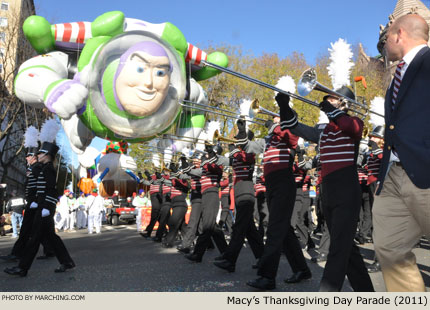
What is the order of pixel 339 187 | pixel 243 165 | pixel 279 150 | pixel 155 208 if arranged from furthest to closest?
pixel 155 208, pixel 243 165, pixel 279 150, pixel 339 187

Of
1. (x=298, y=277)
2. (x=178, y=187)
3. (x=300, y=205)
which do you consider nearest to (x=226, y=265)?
(x=298, y=277)

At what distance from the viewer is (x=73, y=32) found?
8938mm

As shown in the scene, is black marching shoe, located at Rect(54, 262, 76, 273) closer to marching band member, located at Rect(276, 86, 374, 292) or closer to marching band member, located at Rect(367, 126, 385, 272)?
marching band member, located at Rect(276, 86, 374, 292)

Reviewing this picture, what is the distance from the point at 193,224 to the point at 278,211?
4256 mm

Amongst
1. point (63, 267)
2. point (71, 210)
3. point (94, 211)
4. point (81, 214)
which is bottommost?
point (81, 214)

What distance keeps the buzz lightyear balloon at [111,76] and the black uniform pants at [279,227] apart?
1.54 meters

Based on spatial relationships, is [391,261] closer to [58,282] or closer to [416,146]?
[416,146]

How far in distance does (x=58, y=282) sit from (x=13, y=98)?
68.7 feet

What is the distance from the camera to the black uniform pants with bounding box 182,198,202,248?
8.98m

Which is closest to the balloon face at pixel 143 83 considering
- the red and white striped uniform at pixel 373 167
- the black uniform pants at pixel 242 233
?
the black uniform pants at pixel 242 233

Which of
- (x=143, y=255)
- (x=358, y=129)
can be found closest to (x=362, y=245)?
(x=143, y=255)

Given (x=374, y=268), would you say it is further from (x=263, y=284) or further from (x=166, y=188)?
(x=166, y=188)

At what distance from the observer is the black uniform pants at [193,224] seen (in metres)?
8.98
